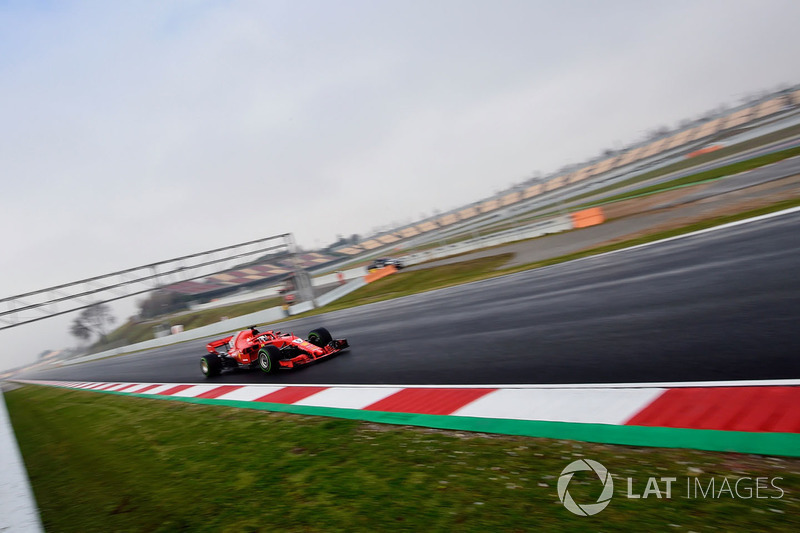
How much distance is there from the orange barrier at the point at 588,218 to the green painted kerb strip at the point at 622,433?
784 inches

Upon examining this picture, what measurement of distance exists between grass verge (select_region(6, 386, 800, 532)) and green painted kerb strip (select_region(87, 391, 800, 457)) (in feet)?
0.31

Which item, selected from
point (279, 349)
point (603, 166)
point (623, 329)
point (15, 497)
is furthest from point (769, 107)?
point (15, 497)

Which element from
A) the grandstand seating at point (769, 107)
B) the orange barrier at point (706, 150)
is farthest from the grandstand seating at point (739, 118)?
the orange barrier at point (706, 150)

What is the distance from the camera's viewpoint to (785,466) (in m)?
2.21

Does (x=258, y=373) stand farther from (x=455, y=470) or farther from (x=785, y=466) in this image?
(x=785, y=466)

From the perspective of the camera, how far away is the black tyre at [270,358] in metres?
7.87

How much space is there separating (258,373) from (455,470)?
20.8ft

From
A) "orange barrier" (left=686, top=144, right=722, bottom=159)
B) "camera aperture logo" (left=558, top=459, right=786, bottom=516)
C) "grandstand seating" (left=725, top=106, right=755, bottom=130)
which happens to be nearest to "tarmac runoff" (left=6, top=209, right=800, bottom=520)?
"camera aperture logo" (left=558, top=459, right=786, bottom=516)

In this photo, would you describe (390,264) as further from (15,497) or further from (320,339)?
(15,497)

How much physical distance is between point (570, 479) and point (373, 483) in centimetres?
103

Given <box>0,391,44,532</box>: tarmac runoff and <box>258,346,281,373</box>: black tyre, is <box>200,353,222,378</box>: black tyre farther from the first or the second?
<box>0,391,44,532</box>: tarmac runoff

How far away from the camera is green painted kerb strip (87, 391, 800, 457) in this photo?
2.43 meters

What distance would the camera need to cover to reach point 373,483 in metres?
2.82

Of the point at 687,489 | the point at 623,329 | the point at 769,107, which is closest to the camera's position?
the point at 687,489
